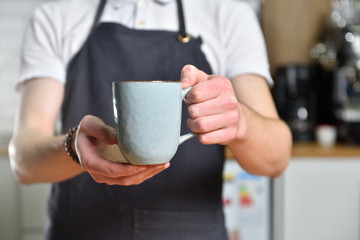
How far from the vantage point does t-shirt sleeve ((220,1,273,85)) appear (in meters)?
0.90

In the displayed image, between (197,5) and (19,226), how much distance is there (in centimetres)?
142

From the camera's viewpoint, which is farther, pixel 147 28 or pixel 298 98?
pixel 298 98

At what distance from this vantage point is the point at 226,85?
1.76 ft

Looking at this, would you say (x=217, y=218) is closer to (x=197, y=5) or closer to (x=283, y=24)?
(x=197, y=5)

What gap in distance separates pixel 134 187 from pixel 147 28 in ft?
1.23

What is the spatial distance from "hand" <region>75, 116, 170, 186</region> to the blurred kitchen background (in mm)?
1194

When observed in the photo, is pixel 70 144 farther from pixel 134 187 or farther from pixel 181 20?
pixel 181 20

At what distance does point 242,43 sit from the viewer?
930mm

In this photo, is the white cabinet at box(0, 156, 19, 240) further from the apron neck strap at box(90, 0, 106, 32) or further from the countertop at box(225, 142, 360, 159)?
the apron neck strap at box(90, 0, 106, 32)

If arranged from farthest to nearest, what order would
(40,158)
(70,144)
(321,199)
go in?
1. (321,199)
2. (40,158)
3. (70,144)

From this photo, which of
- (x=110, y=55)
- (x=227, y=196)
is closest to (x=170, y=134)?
(x=110, y=55)

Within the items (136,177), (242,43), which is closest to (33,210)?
(242,43)

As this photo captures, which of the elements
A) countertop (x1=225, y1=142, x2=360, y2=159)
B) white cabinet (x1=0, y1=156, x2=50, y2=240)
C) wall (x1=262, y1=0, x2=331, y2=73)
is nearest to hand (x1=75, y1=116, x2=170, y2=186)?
countertop (x1=225, y1=142, x2=360, y2=159)

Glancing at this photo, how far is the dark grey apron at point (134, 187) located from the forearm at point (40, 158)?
111 millimetres
